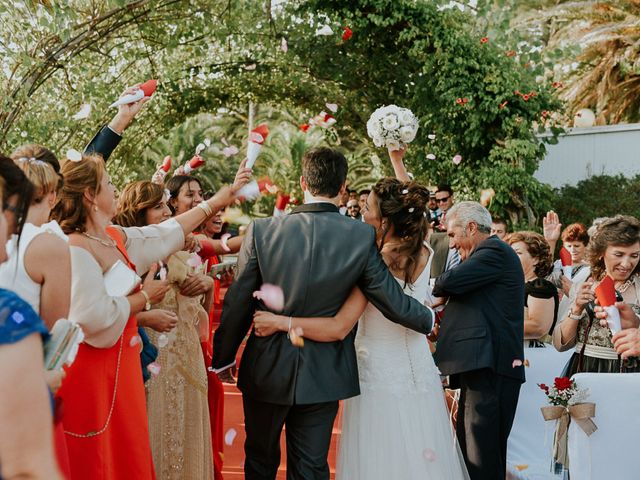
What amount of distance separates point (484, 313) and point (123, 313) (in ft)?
7.54

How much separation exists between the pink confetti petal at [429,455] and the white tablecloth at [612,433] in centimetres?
72

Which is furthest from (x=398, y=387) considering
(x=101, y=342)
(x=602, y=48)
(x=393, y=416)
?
(x=602, y=48)

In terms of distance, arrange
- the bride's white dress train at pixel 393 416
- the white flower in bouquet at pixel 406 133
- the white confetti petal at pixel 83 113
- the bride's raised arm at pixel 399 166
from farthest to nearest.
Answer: the white confetti petal at pixel 83 113
the white flower in bouquet at pixel 406 133
the bride's raised arm at pixel 399 166
the bride's white dress train at pixel 393 416

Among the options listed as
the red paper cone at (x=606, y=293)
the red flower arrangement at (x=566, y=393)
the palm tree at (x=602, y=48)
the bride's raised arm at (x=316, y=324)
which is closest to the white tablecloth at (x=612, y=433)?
the red flower arrangement at (x=566, y=393)

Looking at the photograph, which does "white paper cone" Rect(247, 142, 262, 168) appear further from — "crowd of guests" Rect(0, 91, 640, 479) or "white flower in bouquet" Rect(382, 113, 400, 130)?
"white flower in bouquet" Rect(382, 113, 400, 130)

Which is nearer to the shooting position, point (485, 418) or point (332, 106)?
point (485, 418)

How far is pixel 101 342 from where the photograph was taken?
3.12 m

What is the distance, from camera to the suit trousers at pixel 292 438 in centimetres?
378

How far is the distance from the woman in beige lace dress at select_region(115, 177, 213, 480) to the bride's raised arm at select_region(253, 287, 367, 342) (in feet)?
1.96

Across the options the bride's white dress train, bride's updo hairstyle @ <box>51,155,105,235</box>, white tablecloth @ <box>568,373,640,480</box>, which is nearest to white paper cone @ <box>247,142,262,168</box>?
bride's updo hairstyle @ <box>51,155,105,235</box>

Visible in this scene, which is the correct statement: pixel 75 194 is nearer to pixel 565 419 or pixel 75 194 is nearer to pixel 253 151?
pixel 253 151

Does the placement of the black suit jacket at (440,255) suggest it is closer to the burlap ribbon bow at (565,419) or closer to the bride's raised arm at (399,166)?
the bride's raised arm at (399,166)

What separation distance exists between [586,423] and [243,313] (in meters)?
1.88

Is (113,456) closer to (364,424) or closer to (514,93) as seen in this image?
(364,424)
